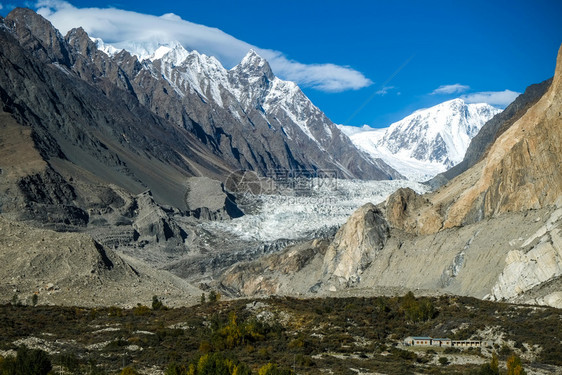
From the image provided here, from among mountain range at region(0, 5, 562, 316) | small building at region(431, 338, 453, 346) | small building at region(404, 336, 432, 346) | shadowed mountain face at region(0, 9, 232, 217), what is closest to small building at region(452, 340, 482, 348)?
small building at region(431, 338, 453, 346)

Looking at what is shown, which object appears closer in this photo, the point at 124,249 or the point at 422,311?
the point at 422,311

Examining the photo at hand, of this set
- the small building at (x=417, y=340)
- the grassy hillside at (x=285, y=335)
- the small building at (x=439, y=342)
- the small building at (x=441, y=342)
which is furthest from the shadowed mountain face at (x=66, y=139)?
the small building at (x=441, y=342)

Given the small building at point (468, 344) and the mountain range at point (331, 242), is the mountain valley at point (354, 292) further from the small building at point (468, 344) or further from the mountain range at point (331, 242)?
the small building at point (468, 344)

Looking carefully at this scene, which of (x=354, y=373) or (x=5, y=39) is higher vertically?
(x=5, y=39)

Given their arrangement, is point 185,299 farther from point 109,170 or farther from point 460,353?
point 109,170

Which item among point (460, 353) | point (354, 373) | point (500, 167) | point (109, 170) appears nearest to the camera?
point (354, 373)

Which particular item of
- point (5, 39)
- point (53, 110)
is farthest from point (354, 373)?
point (5, 39)

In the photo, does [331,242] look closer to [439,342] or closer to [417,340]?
[417,340]

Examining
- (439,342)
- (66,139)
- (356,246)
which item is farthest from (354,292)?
(66,139)
